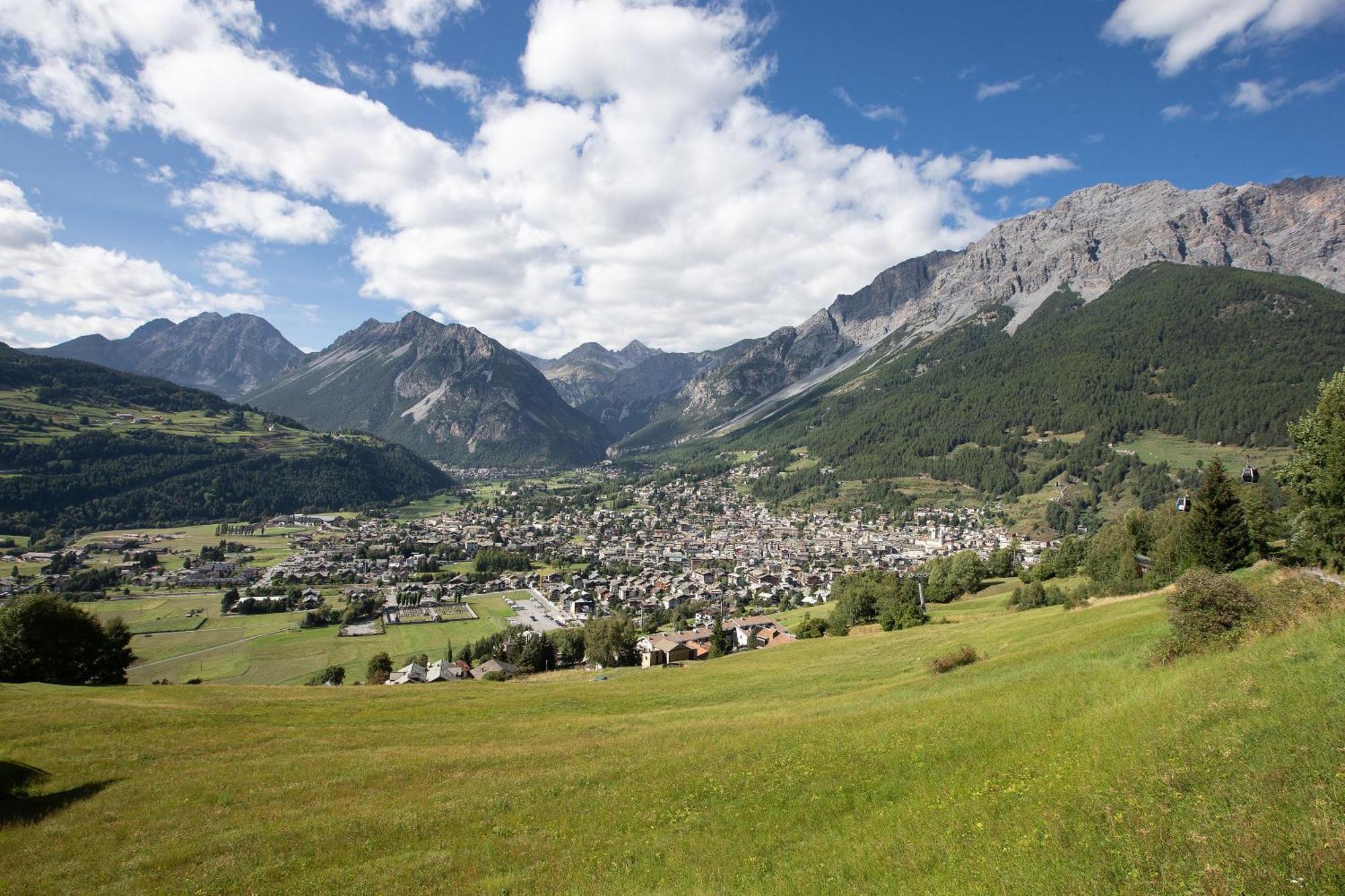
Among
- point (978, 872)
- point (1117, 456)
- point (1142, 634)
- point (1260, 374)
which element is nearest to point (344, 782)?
point (978, 872)

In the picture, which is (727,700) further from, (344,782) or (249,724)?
(249,724)

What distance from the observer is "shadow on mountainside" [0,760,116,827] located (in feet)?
50.2

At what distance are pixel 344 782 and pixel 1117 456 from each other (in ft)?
706

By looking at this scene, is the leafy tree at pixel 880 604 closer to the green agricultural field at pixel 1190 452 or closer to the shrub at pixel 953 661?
the shrub at pixel 953 661

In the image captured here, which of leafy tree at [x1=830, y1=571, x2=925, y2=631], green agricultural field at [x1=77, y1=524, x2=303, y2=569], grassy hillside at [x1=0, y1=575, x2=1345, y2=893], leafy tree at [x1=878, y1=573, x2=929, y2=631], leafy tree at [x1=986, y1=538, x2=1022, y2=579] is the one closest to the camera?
grassy hillside at [x1=0, y1=575, x2=1345, y2=893]

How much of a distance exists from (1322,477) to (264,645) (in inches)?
4489

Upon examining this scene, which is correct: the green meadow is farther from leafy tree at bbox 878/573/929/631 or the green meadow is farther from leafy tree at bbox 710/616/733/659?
leafy tree at bbox 878/573/929/631

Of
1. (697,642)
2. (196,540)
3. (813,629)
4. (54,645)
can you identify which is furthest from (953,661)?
(196,540)

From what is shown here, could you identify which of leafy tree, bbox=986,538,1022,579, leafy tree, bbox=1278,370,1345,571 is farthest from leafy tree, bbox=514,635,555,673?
leafy tree, bbox=986,538,1022,579

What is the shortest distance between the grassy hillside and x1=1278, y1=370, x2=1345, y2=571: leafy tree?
1363 cm

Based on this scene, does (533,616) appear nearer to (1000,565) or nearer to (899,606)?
(899,606)

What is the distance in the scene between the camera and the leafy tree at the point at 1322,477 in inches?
1115

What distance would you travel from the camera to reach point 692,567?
497 feet

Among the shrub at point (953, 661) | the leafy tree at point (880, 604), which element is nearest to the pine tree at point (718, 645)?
the leafy tree at point (880, 604)
